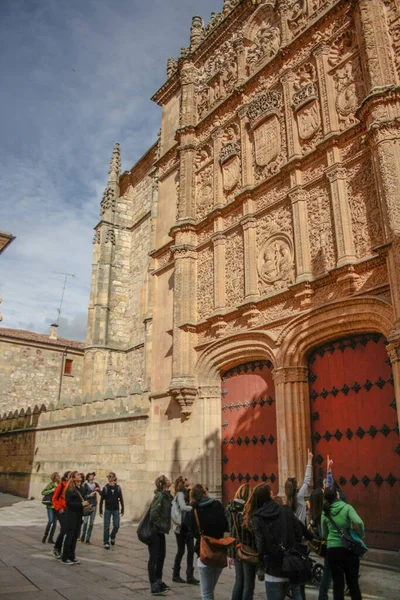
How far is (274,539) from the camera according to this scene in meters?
3.86

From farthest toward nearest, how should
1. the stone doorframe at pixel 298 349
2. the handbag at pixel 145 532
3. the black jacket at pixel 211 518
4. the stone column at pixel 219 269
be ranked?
the stone column at pixel 219 269
the stone doorframe at pixel 298 349
the handbag at pixel 145 532
the black jacket at pixel 211 518

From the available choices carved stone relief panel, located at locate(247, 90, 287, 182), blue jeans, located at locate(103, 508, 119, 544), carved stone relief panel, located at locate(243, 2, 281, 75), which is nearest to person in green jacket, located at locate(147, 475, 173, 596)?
blue jeans, located at locate(103, 508, 119, 544)

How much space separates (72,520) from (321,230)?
683 cm

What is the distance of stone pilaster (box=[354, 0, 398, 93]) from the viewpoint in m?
8.65

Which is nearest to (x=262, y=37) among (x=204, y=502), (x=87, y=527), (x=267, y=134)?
(x=267, y=134)

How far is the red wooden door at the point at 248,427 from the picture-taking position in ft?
32.2

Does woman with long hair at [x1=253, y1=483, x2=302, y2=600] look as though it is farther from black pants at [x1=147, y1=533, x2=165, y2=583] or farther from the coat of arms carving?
the coat of arms carving

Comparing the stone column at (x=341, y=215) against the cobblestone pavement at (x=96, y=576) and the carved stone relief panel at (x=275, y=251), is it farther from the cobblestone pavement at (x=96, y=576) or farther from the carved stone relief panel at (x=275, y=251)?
the cobblestone pavement at (x=96, y=576)

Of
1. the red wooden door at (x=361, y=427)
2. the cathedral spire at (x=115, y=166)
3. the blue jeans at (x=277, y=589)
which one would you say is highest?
the cathedral spire at (x=115, y=166)

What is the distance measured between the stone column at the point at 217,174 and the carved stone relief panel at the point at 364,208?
3.99m

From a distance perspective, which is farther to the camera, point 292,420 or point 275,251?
point 275,251

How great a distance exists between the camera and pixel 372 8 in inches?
359

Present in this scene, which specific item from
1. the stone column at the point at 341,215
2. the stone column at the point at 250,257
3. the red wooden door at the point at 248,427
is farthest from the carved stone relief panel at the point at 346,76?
the red wooden door at the point at 248,427

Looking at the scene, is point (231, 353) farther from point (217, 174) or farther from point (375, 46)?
point (375, 46)
